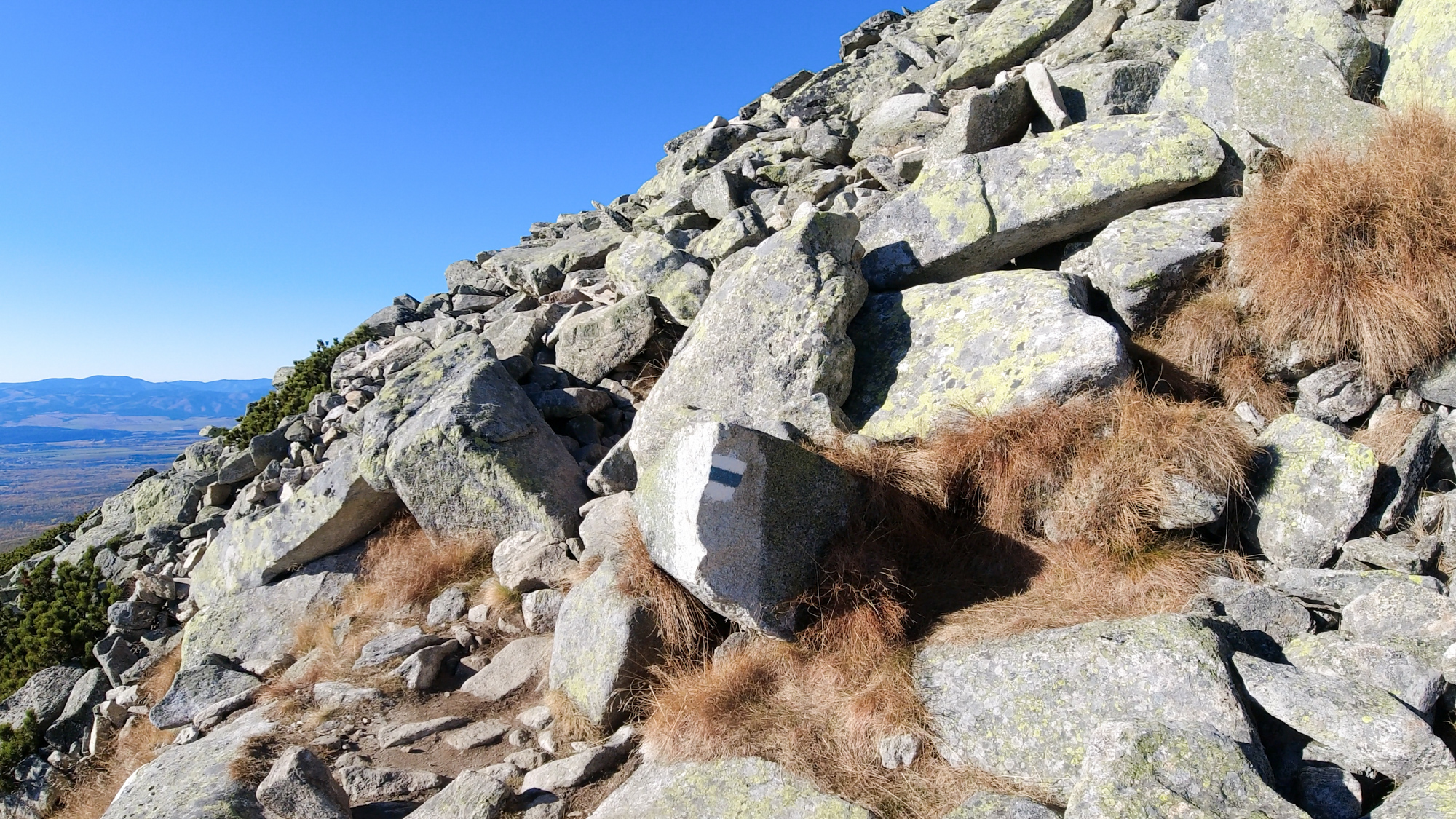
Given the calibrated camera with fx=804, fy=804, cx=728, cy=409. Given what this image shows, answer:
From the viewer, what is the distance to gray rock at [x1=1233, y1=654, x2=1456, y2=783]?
4.15 metres

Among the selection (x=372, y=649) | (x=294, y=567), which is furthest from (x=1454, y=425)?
(x=294, y=567)

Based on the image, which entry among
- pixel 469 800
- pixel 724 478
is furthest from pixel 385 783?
pixel 724 478

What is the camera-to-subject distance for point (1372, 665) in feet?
15.4

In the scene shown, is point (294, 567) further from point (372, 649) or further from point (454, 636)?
point (454, 636)

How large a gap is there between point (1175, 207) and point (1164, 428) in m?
3.51

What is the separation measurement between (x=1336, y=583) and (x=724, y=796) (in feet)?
14.5

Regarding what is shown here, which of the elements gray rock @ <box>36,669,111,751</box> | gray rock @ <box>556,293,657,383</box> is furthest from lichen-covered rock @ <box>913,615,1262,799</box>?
gray rock @ <box>36,669,111,751</box>

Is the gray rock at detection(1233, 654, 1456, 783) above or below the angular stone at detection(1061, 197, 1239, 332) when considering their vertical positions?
below

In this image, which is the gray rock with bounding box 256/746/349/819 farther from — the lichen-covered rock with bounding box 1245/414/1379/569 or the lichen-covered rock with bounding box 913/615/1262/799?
the lichen-covered rock with bounding box 1245/414/1379/569

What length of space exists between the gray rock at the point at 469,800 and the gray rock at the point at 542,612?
2.18 metres

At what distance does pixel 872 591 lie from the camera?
664 cm

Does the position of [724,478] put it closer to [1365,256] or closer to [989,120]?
[1365,256]

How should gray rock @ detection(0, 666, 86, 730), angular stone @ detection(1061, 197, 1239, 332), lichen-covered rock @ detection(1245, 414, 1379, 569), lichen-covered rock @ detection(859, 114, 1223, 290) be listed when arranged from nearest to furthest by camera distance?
lichen-covered rock @ detection(1245, 414, 1379, 569), angular stone @ detection(1061, 197, 1239, 332), lichen-covered rock @ detection(859, 114, 1223, 290), gray rock @ detection(0, 666, 86, 730)

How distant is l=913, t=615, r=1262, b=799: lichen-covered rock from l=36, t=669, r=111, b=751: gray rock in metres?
11.4
